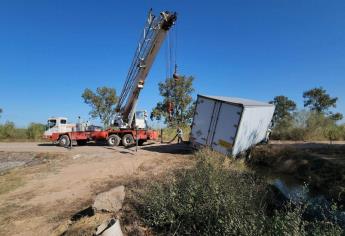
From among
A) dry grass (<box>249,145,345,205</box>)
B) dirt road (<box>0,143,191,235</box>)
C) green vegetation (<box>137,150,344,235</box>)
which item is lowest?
dirt road (<box>0,143,191,235</box>)

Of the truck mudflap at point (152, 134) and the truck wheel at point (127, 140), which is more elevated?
the truck mudflap at point (152, 134)

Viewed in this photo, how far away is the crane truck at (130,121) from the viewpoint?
21.0 m

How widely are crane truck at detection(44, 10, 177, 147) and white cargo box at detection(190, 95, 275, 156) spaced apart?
18.0 feet

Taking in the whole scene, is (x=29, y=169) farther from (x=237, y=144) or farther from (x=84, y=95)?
(x=84, y=95)

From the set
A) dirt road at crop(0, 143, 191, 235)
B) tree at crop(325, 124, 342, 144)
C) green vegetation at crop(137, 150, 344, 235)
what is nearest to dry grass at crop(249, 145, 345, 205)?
dirt road at crop(0, 143, 191, 235)

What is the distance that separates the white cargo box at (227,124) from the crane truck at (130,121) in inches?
215

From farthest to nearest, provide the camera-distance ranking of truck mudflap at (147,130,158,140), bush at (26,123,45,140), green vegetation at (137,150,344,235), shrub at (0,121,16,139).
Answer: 1. shrub at (0,121,16,139)
2. bush at (26,123,45,140)
3. truck mudflap at (147,130,158,140)
4. green vegetation at (137,150,344,235)

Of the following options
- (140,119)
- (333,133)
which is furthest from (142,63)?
(333,133)

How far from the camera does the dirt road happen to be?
827cm

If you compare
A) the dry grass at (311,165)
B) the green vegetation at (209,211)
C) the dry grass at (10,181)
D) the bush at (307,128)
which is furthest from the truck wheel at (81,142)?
the green vegetation at (209,211)

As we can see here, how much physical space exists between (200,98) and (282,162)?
5.26 meters

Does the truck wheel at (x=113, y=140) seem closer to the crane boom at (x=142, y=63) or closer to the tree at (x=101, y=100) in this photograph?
the crane boom at (x=142, y=63)

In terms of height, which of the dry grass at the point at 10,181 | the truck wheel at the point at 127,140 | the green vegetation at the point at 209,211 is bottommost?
the dry grass at the point at 10,181

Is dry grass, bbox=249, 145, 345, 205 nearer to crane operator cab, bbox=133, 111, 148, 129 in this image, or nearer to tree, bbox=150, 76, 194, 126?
crane operator cab, bbox=133, 111, 148, 129
